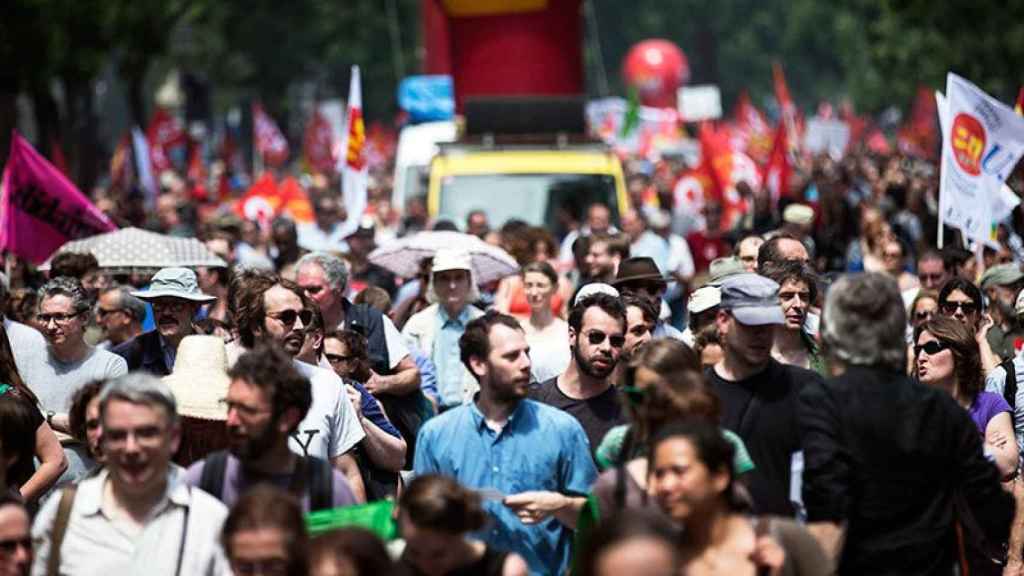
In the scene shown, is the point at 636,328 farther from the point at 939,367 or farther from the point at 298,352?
the point at 298,352

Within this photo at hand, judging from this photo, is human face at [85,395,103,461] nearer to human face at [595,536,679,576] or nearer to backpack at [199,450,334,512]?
backpack at [199,450,334,512]

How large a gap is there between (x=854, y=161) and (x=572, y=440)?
30.7 m

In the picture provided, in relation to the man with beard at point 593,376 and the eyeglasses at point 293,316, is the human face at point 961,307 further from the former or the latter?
the eyeglasses at point 293,316

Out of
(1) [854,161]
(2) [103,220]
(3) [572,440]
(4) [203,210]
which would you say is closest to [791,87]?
(1) [854,161]

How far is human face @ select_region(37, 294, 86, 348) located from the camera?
10.0 meters

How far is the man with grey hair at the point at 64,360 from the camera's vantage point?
998 cm

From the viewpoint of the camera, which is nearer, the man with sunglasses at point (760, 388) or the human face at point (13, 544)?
the human face at point (13, 544)

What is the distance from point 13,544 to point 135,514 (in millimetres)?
374

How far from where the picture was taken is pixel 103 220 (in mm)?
15664

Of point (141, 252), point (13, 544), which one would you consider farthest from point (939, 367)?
point (141, 252)

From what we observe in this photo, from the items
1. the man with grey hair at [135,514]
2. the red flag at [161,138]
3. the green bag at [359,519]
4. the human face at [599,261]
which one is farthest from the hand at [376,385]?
the red flag at [161,138]

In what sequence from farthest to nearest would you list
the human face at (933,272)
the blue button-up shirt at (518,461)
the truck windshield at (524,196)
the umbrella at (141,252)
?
the truck windshield at (524,196) → the human face at (933,272) → the umbrella at (141,252) → the blue button-up shirt at (518,461)

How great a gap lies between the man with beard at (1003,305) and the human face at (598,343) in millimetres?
3482

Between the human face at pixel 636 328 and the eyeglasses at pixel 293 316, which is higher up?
the eyeglasses at pixel 293 316
